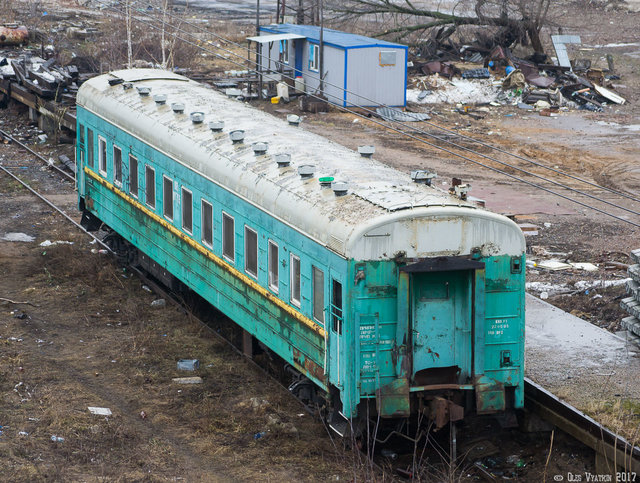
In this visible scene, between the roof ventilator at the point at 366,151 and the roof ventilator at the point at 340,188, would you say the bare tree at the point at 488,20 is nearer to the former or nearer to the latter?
the roof ventilator at the point at 366,151

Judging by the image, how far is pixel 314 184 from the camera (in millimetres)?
11648

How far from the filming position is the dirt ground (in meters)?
10.9

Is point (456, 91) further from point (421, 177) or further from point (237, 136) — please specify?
point (421, 177)

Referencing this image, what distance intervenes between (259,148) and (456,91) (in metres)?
24.7

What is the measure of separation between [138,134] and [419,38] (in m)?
28.8

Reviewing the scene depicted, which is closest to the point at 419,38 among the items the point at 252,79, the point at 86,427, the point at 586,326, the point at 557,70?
the point at 557,70

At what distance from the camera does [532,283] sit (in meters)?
17.1

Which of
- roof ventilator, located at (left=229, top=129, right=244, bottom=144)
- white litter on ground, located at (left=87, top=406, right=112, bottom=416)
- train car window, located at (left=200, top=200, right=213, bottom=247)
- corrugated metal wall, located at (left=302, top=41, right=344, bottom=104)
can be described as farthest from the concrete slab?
corrugated metal wall, located at (left=302, top=41, right=344, bottom=104)

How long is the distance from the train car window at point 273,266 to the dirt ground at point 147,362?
1.45 meters

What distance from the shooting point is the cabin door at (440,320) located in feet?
34.2

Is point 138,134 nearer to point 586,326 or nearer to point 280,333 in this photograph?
point 280,333

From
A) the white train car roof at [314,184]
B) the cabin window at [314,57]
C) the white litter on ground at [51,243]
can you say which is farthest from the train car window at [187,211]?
the cabin window at [314,57]

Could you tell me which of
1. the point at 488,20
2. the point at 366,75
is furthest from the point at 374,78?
the point at 488,20

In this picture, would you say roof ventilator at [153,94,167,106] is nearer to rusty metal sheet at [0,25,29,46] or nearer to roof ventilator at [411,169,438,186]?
roof ventilator at [411,169,438,186]
